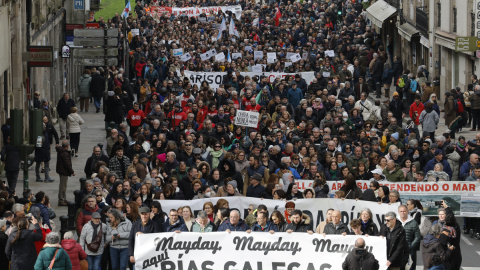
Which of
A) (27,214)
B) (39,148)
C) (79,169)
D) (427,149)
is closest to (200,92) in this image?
(79,169)

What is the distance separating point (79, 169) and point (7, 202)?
10144mm

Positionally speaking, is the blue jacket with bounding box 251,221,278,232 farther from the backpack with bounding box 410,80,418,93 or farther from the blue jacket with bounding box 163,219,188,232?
the backpack with bounding box 410,80,418,93

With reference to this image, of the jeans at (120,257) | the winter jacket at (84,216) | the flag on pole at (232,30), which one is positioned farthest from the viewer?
the flag on pole at (232,30)

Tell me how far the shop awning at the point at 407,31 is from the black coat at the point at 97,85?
15.4 metres

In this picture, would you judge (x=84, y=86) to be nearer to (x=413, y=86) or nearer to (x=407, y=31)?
(x=413, y=86)

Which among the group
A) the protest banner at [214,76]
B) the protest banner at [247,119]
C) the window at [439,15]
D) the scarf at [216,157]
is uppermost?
the window at [439,15]

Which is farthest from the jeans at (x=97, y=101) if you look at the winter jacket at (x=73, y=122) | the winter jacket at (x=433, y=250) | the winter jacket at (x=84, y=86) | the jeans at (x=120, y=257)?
the winter jacket at (x=433, y=250)

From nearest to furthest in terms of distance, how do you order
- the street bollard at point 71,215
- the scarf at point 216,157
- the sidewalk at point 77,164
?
the street bollard at point 71,215 < the scarf at point 216,157 < the sidewalk at point 77,164

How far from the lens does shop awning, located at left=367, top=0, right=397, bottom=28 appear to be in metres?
56.4

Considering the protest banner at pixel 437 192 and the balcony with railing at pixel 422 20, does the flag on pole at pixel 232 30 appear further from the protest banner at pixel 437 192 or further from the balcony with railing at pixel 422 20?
the protest banner at pixel 437 192

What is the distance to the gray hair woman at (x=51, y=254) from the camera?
17.1 meters

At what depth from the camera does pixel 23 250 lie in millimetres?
17953

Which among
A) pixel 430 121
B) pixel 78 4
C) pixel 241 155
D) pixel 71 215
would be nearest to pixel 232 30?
pixel 78 4

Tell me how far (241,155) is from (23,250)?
727cm
